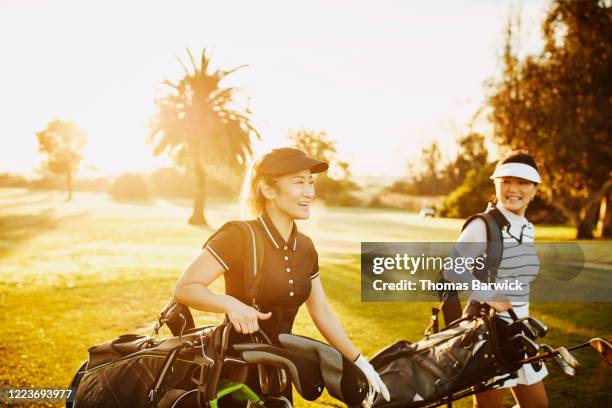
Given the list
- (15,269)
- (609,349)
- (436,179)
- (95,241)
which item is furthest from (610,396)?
(436,179)

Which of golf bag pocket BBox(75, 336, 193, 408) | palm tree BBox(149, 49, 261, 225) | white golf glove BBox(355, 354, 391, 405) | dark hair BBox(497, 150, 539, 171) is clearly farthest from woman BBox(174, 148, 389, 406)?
palm tree BBox(149, 49, 261, 225)

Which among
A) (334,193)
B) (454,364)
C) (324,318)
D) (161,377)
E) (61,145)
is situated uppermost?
(61,145)

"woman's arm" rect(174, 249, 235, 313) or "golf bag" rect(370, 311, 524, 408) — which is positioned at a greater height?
"woman's arm" rect(174, 249, 235, 313)

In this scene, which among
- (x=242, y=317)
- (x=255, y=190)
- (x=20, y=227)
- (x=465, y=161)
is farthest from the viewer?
(x=465, y=161)

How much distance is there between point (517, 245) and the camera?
3771mm

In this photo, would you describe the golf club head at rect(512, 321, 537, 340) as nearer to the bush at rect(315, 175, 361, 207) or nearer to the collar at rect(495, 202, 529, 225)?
the collar at rect(495, 202, 529, 225)

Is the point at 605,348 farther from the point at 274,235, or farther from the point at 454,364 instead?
the point at 274,235

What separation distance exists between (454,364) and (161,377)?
1.85 m

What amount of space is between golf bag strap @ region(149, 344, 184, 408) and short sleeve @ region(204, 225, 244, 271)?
1.57 ft

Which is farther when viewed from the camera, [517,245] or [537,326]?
[517,245]

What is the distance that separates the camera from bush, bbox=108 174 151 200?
2694 inches

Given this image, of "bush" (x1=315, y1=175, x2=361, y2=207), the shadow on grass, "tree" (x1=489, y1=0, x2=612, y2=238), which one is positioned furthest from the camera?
"bush" (x1=315, y1=175, x2=361, y2=207)

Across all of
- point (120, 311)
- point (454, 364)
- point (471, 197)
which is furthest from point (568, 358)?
point (471, 197)

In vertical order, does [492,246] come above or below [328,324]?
above
